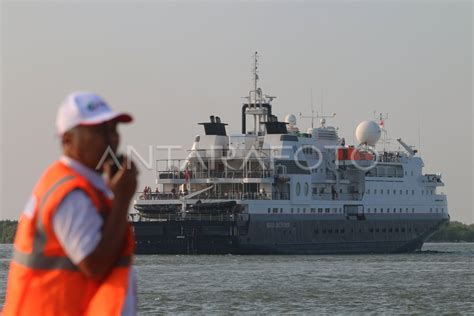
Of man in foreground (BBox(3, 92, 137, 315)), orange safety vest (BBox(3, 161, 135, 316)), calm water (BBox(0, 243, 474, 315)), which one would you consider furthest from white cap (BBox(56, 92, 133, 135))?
calm water (BBox(0, 243, 474, 315))

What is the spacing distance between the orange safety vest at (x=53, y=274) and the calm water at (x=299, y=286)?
1834 cm

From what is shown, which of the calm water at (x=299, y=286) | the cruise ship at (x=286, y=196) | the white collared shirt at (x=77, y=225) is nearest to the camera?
the white collared shirt at (x=77, y=225)

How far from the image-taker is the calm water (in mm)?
23266

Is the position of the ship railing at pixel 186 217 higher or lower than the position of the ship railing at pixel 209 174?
lower

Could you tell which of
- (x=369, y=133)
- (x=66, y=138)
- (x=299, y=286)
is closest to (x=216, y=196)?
(x=369, y=133)

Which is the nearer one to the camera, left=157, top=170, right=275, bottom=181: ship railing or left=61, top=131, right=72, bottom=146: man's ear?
left=61, top=131, right=72, bottom=146: man's ear

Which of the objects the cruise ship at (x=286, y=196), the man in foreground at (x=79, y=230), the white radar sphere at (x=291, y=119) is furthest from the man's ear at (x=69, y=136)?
the white radar sphere at (x=291, y=119)

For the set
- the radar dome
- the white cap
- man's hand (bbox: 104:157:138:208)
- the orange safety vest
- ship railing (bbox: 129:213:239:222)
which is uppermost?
the radar dome

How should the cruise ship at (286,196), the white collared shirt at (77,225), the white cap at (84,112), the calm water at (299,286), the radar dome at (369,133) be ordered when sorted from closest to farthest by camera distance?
the white collared shirt at (77,225) → the white cap at (84,112) → the calm water at (299,286) → the cruise ship at (286,196) → the radar dome at (369,133)

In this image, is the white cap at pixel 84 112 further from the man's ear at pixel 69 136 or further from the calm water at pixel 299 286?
the calm water at pixel 299 286

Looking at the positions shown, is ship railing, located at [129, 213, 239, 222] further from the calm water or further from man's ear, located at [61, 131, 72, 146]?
man's ear, located at [61, 131, 72, 146]

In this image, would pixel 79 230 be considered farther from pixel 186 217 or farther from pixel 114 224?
pixel 186 217

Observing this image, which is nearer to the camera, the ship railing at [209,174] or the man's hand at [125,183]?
the man's hand at [125,183]

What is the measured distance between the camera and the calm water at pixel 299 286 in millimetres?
23266
